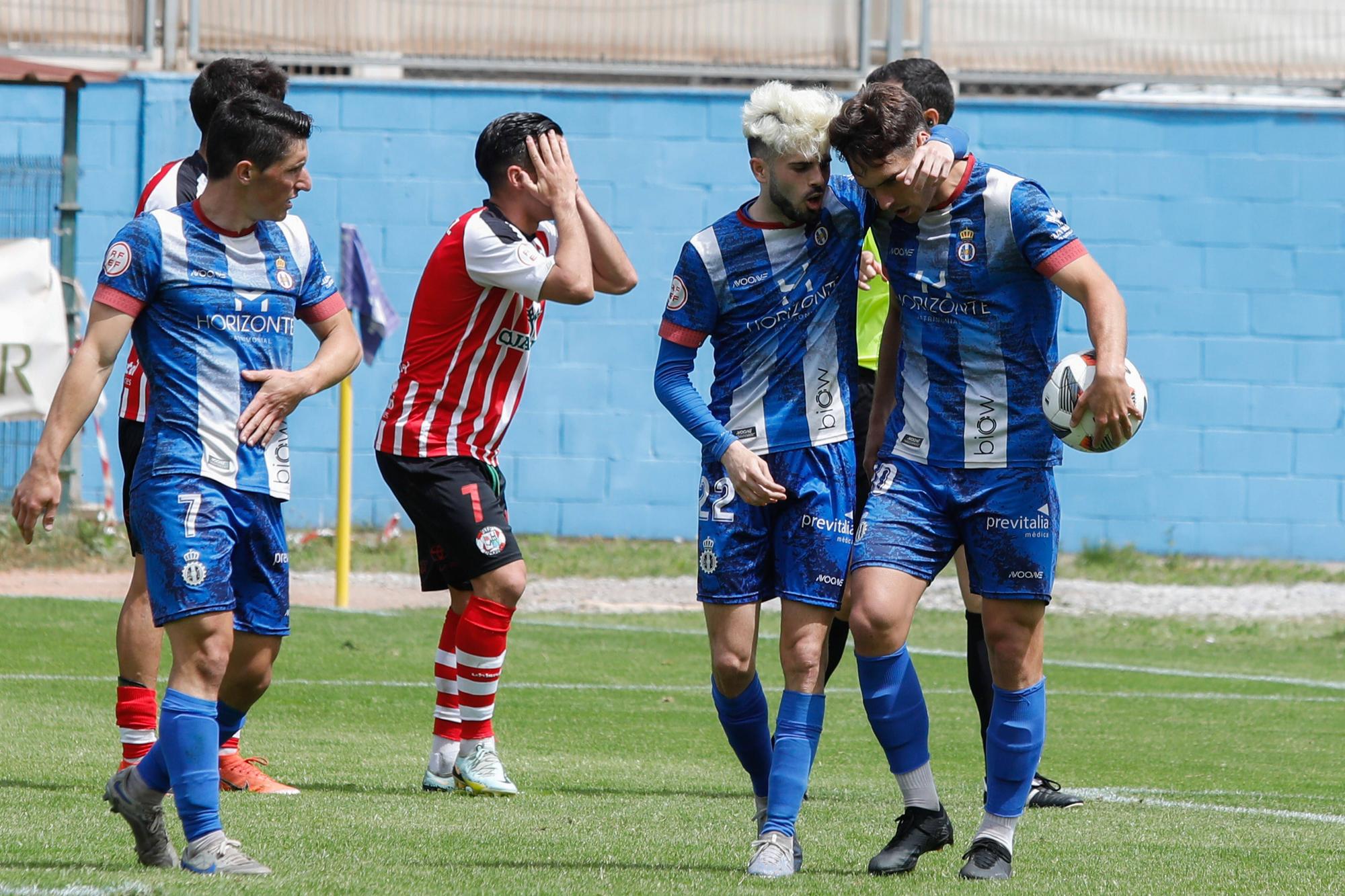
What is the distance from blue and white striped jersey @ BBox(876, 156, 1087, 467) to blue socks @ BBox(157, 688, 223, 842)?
1911mm

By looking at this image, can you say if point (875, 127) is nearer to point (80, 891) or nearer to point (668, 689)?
point (80, 891)

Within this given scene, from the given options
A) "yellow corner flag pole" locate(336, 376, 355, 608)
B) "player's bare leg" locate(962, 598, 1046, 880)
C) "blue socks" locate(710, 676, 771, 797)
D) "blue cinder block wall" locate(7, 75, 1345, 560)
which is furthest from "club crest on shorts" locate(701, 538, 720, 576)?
"blue cinder block wall" locate(7, 75, 1345, 560)

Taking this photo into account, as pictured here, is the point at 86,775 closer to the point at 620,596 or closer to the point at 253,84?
the point at 253,84

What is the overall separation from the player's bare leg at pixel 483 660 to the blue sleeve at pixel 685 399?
4.07 ft

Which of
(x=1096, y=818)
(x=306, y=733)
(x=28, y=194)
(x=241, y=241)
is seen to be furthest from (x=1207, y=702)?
(x=28, y=194)

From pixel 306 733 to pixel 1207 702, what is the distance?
14.0ft

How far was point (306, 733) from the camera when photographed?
279 inches

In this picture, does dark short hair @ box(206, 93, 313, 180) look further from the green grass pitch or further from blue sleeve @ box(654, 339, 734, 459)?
the green grass pitch

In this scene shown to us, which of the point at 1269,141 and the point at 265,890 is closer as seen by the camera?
the point at 265,890

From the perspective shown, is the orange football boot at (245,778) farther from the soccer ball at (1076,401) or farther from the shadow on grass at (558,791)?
the soccer ball at (1076,401)

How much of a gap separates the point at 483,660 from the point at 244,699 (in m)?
0.92

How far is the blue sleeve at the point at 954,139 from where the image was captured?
15.4 ft

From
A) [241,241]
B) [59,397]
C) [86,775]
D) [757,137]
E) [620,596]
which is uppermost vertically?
[757,137]

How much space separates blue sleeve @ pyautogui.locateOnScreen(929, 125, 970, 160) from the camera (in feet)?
15.4
